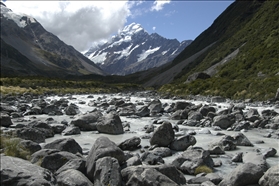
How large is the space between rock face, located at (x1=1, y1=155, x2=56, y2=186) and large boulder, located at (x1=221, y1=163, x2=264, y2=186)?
510cm

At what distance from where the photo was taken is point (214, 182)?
8.53m

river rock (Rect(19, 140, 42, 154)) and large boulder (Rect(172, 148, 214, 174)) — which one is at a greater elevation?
river rock (Rect(19, 140, 42, 154))

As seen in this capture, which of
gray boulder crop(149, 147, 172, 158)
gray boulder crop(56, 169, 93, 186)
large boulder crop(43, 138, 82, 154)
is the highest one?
large boulder crop(43, 138, 82, 154)

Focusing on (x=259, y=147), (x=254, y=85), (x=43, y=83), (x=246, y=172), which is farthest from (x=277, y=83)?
(x=43, y=83)

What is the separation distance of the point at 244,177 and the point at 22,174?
626 centimetres

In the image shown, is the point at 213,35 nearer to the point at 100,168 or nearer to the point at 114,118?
the point at 114,118

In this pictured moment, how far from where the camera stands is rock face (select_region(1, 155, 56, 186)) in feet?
Result: 21.8

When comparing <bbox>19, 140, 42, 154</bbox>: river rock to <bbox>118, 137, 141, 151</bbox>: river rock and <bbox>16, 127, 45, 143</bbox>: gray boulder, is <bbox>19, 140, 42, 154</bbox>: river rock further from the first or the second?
<bbox>118, 137, 141, 151</bbox>: river rock

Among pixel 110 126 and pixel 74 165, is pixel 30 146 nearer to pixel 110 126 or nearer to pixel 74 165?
pixel 74 165

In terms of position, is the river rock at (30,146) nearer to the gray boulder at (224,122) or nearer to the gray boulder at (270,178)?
the gray boulder at (270,178)

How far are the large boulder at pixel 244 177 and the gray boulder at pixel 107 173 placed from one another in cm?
317

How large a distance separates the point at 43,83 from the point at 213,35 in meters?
101

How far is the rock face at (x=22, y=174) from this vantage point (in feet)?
21.8

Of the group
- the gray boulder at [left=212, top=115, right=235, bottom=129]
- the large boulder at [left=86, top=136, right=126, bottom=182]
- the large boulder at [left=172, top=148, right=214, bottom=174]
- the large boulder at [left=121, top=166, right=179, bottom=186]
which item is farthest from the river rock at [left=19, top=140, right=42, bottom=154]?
the gray boulder at [left=212, top=115, right=235, bottom=129]
